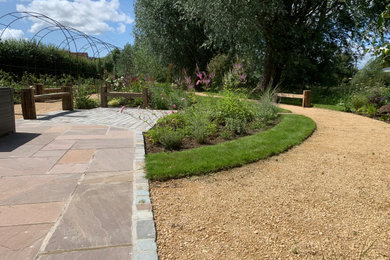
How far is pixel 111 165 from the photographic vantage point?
3.32 meters

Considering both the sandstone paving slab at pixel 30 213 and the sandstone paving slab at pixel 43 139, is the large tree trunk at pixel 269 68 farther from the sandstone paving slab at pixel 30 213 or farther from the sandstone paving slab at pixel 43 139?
the sandstone paving slab at pixel 30 213

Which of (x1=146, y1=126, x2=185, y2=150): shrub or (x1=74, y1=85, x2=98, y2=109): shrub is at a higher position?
(x1=74, y1=85, x2=98, y2=109): shrub

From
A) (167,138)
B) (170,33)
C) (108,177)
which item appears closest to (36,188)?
(108,177)

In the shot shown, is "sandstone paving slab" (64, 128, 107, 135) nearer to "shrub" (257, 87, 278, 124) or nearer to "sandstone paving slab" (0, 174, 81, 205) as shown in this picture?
"sandstone paving slab" (0, 174, 81, 205)

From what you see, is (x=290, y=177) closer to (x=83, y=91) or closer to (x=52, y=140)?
(x=52, y=140)

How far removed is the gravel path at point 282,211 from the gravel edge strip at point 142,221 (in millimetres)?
68

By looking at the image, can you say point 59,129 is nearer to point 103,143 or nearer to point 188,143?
point 103,143

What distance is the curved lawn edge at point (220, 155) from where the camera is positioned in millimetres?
3158

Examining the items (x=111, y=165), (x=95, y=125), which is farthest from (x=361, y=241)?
(x=95, y=125)

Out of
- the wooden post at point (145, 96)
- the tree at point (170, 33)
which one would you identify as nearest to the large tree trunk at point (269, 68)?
the tree at point (170, 33)

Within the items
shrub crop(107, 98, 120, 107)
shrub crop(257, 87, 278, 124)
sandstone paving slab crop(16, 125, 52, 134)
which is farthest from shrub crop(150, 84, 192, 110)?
sandstone paving slab crop(16, 125, 52, 134)

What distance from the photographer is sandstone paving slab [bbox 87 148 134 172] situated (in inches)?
127

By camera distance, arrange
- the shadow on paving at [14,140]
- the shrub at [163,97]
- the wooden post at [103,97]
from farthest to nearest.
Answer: the wooden post at [103,97], the shrub at [163,97], the shadow on paving at [14,140]

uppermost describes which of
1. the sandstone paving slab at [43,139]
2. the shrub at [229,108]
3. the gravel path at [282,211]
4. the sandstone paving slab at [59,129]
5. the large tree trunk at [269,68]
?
the large tree trunk at [269,68]
